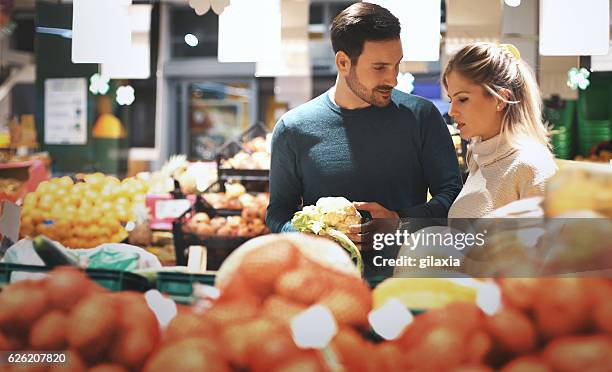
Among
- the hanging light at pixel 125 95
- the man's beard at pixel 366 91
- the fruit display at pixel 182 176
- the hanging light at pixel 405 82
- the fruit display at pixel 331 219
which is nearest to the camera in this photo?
the fruit display at pixel 331 219

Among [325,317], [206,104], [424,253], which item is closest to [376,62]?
[424,253]

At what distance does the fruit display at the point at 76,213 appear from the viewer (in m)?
2.64

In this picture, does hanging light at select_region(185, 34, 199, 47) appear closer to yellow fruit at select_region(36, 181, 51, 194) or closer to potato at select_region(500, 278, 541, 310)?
yellow fruit at select_region(36, 181, 51, 194)

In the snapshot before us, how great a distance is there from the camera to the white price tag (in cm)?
345

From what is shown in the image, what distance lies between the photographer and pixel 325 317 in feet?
6.61

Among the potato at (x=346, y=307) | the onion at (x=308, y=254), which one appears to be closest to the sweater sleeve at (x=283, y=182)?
the onion at (x=308, y=254)

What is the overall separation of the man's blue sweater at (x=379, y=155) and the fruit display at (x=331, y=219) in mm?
68

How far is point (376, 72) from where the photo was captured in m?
2.49

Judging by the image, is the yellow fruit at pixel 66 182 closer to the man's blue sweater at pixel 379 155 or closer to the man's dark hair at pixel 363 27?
the man's blue sweater at pixel 379 155

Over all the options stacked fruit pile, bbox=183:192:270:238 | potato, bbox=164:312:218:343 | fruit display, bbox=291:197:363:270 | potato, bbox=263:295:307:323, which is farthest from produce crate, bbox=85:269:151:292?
stacked fruit pile, bbox=183:192:270:238

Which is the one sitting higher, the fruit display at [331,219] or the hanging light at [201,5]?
Result: the hanging light at [201,5]

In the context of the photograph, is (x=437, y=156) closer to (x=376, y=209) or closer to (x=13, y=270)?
(x=376, y=209)

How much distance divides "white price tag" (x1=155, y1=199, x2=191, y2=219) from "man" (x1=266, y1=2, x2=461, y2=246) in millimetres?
1040

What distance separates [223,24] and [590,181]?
4.86 ft
